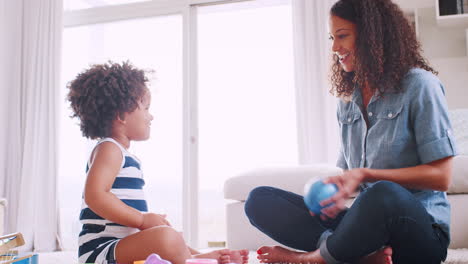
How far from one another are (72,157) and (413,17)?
2.95 m

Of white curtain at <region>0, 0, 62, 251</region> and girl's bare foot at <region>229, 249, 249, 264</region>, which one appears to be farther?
white curtain at <region>0, 0, 62, 251</region>

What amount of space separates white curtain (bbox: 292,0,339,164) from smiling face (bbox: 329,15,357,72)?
1801 mm

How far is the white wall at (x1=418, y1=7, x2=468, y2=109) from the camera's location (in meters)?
3.24

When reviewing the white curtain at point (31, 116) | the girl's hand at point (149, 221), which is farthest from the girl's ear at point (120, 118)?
the white curtain at point (31, 116)

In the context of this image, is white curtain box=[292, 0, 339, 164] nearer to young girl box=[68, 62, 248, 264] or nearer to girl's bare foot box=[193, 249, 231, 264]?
young girl box=[68, 62, 248, 264]

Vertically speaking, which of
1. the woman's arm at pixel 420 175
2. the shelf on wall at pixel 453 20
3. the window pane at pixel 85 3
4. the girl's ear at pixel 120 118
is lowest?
the woman's arm at pixel 420 175

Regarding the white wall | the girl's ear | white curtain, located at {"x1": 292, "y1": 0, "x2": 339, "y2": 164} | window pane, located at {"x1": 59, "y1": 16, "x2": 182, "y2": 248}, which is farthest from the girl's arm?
the white wall

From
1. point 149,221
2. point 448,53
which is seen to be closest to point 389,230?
point 149,221

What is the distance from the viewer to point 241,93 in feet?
15.1

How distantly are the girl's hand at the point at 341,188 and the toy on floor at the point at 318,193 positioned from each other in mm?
10

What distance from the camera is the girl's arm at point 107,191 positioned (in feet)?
4.75

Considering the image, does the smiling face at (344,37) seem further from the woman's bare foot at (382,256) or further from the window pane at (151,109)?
the window pane at (151,109)

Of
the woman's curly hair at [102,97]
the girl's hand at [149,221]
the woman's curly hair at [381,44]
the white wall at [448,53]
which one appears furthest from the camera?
the white wall at [448,53]

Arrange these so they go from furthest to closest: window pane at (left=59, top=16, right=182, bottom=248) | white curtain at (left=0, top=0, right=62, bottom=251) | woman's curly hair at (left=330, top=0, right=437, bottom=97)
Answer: window pane at (left=59, top=16, right=182, bottom=248) < white curtain at (left=0, top=0, right=62, bottom=251) < woman's curly hair at (left=330, top=0, right=437, bottom=97)
